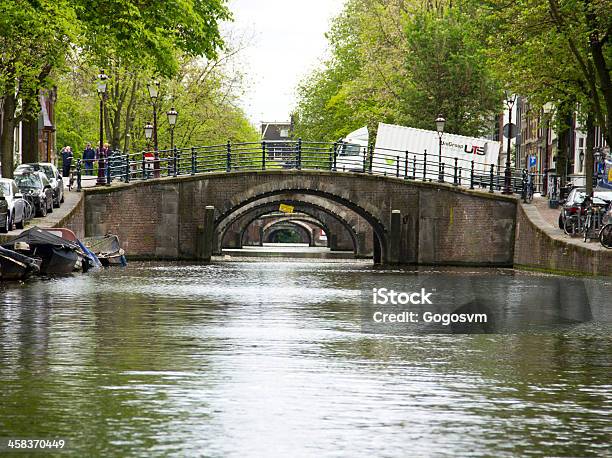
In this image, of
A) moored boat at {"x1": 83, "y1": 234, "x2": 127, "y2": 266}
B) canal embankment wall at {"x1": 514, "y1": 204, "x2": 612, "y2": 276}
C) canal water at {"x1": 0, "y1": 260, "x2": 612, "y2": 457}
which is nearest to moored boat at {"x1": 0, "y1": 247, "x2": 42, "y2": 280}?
canal water at {"x1": 0, "y1": 260, "x2": 612, "y2": 457}

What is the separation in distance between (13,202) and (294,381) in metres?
25.2

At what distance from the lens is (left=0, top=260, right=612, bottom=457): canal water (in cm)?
841

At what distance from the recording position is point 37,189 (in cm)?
3928

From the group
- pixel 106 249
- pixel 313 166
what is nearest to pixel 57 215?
pixel 106 249

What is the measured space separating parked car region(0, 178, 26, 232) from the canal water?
44.0 ft

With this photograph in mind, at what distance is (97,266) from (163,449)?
2743 cm

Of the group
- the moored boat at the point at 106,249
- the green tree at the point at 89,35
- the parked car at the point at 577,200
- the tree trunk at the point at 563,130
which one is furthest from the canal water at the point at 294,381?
the tree trunk at the point at 563,130

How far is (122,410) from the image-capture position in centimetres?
Result: 937

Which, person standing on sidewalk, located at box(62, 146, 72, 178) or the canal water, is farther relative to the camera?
person standing on sidewalk, located at box(62, 146, 72, 178)

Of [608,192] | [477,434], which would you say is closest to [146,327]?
[477,434]

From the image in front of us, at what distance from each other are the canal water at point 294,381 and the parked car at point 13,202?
1342cm

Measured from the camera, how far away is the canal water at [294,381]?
8406 mm

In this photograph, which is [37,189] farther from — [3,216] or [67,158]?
[67,158]

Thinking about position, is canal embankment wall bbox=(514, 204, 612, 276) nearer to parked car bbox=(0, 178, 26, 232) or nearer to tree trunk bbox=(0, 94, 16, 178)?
parked car bbox=(0, 178, 26, 232)
